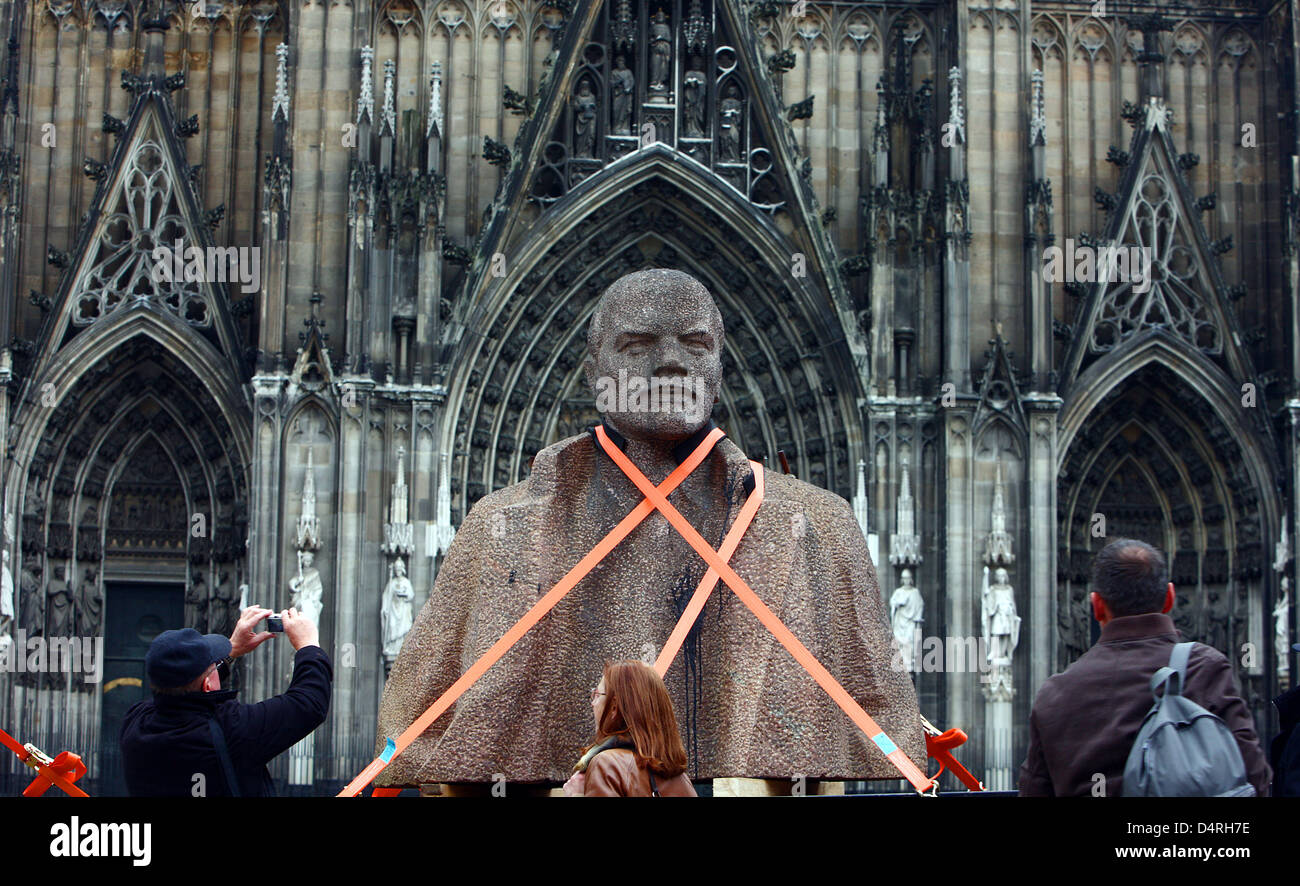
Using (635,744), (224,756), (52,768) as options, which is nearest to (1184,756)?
(635,744)

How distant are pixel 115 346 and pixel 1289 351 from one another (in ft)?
42.9

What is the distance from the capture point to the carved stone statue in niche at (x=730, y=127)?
2077cm

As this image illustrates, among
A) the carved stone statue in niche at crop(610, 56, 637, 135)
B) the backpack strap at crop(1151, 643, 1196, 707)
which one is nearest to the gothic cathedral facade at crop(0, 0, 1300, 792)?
the carved stone statue in niche at crop(610, 56, 637, 135)

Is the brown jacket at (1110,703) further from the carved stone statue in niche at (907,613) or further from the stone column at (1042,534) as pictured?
the stone column at (1042,534)

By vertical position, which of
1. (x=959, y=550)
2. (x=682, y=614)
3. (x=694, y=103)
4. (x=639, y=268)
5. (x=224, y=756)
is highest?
(x=694, y=103)

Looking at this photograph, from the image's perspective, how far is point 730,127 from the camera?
20781mm

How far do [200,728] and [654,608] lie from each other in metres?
1.40

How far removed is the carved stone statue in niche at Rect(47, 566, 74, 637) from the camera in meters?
20.2

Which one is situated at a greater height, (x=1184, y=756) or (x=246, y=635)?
(x=246, y=635)

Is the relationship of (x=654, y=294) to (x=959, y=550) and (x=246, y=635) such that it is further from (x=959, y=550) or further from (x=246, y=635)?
(x=959, y=550)

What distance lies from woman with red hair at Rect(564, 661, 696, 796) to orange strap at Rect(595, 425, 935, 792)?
3.03 feet

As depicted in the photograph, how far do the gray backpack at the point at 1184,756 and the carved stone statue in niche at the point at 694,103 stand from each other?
54.9ft

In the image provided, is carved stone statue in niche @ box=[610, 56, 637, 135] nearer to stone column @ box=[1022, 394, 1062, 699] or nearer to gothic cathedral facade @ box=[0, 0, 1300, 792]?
gothic cathedral facade @ box=[0, 0, 1300, 792]

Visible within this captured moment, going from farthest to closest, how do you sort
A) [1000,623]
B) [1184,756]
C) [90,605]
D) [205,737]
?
1. [90,605]
2. [1000,623]
3. [205,737]
4. [1184,756]
